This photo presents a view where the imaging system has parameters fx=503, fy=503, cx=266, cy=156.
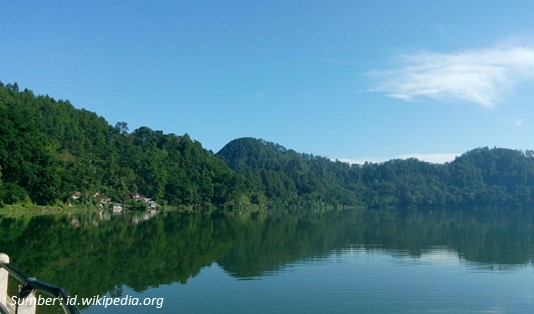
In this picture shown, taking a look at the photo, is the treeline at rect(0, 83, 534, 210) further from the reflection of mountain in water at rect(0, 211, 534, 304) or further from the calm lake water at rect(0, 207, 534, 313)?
the calm lake water at rect(0, 207, 534, 313)

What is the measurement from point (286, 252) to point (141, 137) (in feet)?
335

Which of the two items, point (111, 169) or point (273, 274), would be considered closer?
point (273, 274)

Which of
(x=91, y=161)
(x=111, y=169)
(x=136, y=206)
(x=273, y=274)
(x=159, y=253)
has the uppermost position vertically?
(x=91, y=161)

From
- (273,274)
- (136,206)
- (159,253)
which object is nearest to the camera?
(273,274)

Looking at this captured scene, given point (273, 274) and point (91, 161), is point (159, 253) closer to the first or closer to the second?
point (273, 274)

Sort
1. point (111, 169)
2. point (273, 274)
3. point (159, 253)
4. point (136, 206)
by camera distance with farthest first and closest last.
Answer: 1. point (111, 169)
2. point (136, 206)
3. point (159, 253)
4. point (273, 274)

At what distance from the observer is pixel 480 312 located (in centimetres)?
1427

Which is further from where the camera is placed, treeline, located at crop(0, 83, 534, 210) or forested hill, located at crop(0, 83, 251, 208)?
treeline, located at crop(0, 83, 534, 210)

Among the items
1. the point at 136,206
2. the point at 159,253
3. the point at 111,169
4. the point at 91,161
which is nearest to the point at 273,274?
the point at 159,253

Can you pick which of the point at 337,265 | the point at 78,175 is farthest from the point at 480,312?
the point at 78,175

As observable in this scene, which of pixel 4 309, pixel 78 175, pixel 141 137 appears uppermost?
pixel 141 137

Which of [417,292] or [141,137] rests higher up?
[141,137]

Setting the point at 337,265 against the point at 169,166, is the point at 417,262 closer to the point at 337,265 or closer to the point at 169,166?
the point at 337,265

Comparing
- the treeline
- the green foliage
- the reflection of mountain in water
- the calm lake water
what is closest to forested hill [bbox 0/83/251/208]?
the treeline
